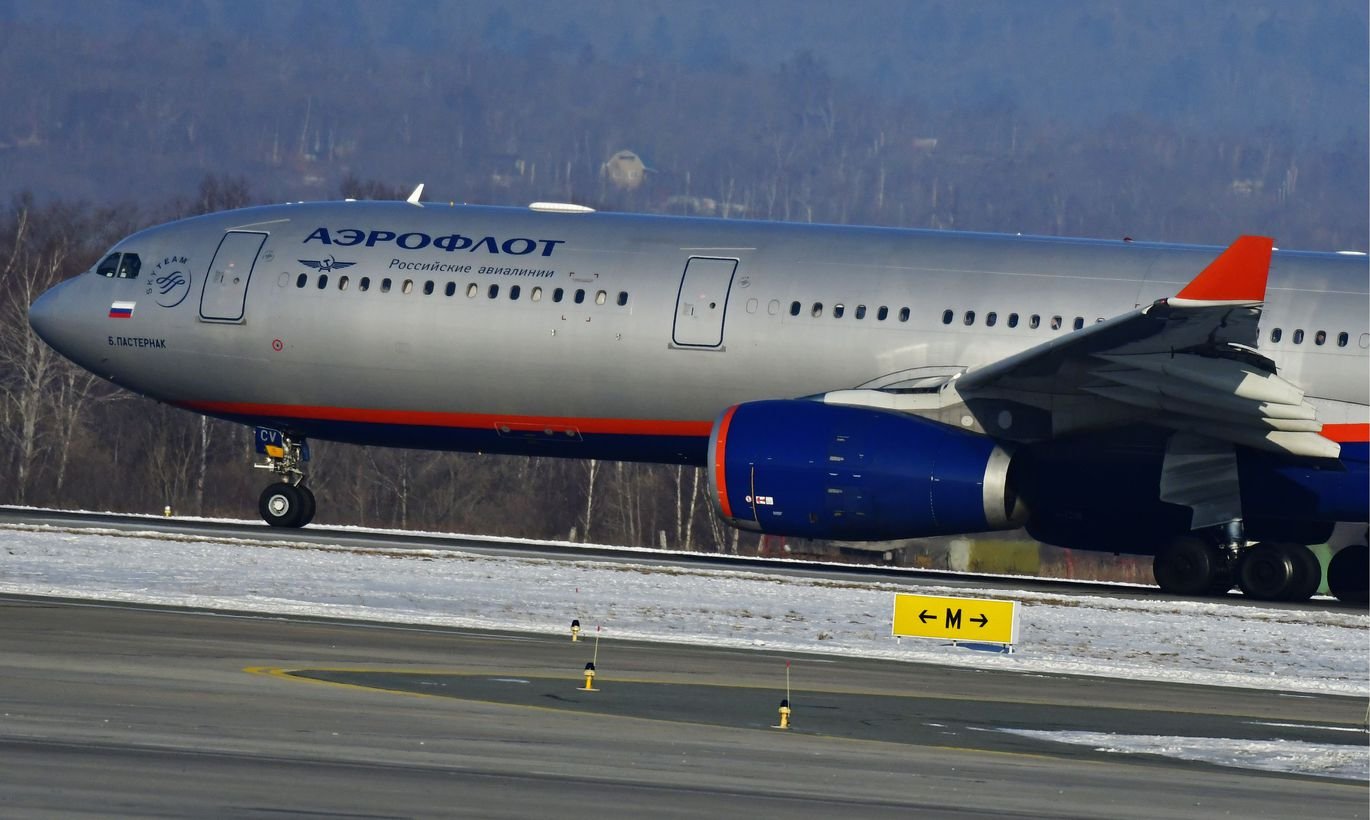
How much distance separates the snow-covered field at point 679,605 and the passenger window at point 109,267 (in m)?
5.10

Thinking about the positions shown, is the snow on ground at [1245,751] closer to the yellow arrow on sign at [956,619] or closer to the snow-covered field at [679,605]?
the snow-covered field at [679,605]

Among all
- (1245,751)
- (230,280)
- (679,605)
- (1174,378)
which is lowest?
(1245,751)

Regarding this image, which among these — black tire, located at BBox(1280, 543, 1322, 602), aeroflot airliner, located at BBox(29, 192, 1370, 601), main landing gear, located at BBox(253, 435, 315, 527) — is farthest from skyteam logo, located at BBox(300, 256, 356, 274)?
black tire, located at BBox(1280, 543, 1322, 602)

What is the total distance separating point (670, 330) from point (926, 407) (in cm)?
360

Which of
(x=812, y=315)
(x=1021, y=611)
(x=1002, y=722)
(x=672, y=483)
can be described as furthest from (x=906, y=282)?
(x=672, y=483)

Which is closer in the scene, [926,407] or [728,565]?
[926,407]

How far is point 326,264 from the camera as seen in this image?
28609 mm

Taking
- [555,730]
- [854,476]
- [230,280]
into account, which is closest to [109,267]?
[230,280]

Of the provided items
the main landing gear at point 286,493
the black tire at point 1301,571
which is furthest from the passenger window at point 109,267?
the black tire at point 1301,571

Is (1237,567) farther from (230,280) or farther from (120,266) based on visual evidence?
(120,266)

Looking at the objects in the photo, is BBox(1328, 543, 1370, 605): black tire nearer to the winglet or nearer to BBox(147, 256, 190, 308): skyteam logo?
the winglet

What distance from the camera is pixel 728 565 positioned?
90.6 ft

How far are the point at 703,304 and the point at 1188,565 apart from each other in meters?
6.93

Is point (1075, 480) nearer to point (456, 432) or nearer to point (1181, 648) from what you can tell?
point (1181, 648)
